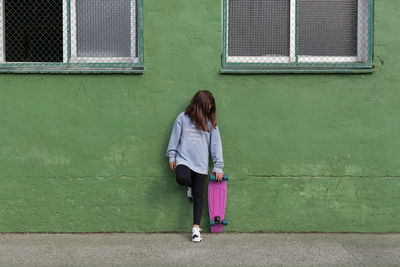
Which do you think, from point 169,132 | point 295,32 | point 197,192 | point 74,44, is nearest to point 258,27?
point 295,32

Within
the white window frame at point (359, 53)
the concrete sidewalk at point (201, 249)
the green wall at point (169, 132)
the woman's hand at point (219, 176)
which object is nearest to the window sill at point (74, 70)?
the green wall at point (169, 132)

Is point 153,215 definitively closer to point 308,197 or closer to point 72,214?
point 72,214

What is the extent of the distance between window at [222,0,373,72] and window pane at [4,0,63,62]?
2.04 metres

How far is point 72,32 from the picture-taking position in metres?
5.11

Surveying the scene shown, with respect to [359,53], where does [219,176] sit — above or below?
below

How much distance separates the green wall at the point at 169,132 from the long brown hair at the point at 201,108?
22cm

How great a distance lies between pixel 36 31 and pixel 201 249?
3.19 metres

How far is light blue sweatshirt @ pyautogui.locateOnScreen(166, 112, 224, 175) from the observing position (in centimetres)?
474

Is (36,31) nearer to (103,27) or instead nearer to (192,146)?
(103,27)

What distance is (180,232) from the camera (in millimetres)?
5023

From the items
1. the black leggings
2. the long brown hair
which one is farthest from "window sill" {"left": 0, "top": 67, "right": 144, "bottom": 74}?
the black leggings

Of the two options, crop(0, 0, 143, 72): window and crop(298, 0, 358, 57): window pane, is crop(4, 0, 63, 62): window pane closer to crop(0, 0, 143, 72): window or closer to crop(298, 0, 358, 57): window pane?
crop(0, 0, 143, 72): window

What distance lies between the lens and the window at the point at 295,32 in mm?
5148

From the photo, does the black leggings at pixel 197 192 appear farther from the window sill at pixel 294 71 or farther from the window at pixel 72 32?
the window at pixel 72 32
